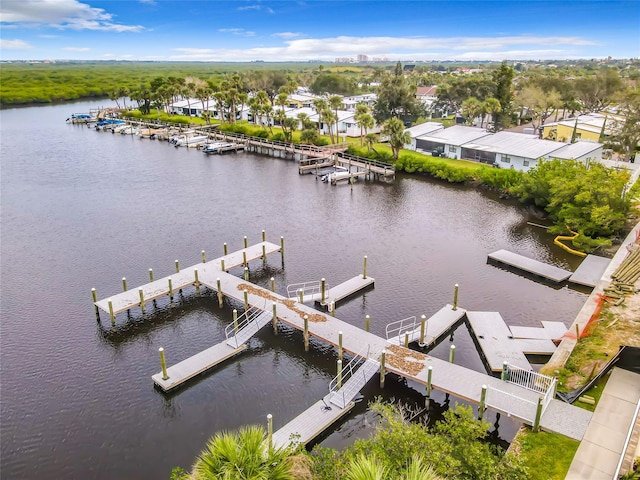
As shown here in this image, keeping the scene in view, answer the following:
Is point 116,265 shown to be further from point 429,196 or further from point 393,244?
point 429,196

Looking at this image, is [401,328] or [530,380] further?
[401,328]

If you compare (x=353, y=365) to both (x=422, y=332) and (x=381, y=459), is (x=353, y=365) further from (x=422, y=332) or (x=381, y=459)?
(x=381, y=459)

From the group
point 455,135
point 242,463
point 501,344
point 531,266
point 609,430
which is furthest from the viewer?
point 455,135

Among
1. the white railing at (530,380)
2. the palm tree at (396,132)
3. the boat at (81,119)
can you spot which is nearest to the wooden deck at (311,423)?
the white railing at (530,380)

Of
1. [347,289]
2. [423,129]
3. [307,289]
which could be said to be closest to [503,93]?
[423,129]

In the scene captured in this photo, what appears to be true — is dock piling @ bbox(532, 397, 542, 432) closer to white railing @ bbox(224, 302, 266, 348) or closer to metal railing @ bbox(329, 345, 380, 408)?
metal railing @ bbox(329, 345, 380, 408)

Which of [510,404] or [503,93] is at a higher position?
[503,93]

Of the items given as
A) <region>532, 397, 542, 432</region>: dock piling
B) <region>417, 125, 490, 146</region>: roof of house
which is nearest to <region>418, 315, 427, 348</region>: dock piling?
<region>532, 397, 542, 432</region>: dock piling
